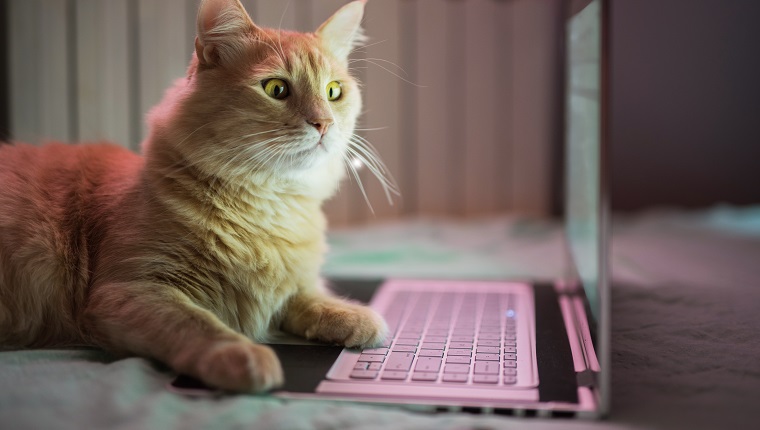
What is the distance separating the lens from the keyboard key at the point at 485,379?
1.02m

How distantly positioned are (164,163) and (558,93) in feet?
6.41

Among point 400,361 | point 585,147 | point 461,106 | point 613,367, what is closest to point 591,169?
point 585,147

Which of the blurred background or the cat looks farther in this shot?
the blurred background

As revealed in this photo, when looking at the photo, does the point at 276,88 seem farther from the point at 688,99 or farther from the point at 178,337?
the point at 688,99

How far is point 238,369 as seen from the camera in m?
0.95

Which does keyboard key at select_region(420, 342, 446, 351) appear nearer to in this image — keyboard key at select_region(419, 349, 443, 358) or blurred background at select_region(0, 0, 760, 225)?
keyboard key at select_region(419, 349, 443, 358)

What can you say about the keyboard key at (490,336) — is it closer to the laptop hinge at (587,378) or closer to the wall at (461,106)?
the laptop hinge at (587,378)

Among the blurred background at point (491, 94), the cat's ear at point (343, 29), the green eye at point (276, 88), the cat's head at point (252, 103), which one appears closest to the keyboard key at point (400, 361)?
the cat's head at point (252, 103)

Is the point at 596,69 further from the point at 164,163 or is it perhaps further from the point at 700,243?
the point at 700,243

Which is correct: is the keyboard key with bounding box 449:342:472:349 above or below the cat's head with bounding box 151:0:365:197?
below

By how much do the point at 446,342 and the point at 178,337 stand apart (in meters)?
0.45

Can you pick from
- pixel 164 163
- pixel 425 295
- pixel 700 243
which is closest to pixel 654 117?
pixel 700 243

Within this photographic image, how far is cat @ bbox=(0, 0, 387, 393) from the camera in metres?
1.17

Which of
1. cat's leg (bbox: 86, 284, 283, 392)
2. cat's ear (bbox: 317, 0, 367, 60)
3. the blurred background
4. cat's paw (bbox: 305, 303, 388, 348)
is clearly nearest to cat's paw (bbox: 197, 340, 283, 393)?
cat's leg (bbox: 86, 284, 283, 392)
